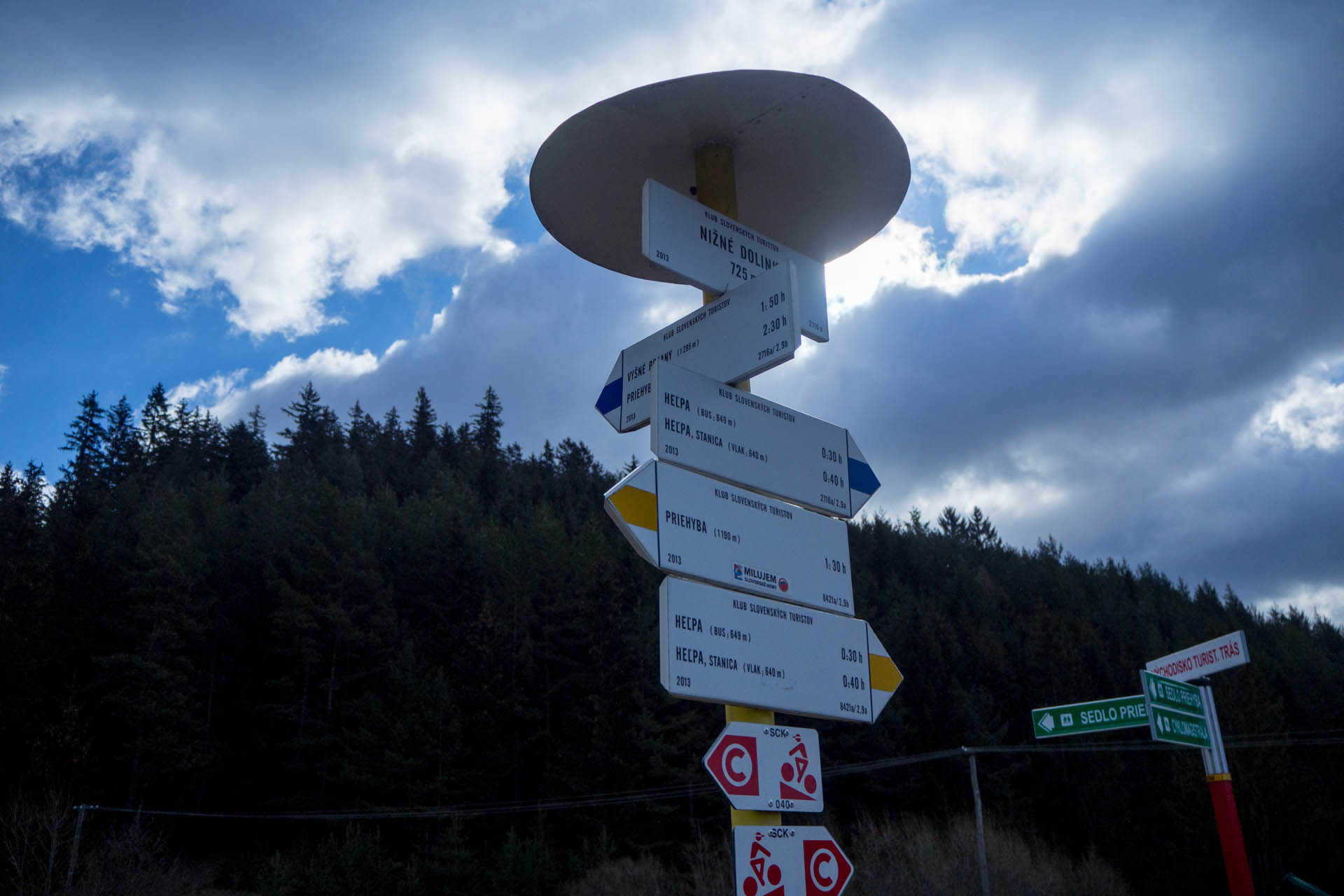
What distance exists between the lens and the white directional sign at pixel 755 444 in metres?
4.79

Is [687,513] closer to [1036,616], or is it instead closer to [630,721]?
[630,721]

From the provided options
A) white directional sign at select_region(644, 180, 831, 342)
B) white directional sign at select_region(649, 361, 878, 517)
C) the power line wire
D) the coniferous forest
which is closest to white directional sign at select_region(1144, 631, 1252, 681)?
white directional sign at select_region(649, 361, 878, 517)

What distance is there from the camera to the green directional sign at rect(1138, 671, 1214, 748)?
9078 mm

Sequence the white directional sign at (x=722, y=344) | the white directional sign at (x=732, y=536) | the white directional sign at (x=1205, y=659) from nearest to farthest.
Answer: the white directional sign at (x=732, y=536) → the white directional sign at (x=722, y=344) → the white directional sign at (x=1205, y=659)

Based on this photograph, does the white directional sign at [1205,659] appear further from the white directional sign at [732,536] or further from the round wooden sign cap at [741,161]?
the white directional sign at [732,536]

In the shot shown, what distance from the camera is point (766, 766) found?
443cm

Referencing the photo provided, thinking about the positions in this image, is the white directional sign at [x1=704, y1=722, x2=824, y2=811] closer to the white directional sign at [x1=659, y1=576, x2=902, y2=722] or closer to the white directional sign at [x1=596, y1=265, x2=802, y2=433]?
the white directional sign at [x1=659, y1=576, x2=902, y2=722]

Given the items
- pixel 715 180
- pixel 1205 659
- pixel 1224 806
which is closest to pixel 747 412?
pixel 715 180

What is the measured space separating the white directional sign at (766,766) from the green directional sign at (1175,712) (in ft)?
17.9

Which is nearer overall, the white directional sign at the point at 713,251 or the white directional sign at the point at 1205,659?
the white directional sign at the point at 713,251

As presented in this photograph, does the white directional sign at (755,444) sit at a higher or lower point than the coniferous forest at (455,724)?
lower

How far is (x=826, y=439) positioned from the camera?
541 centimetres

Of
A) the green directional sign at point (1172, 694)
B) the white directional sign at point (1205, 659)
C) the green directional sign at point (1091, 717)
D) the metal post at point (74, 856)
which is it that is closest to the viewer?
the green directional sign at point (1172, 694)

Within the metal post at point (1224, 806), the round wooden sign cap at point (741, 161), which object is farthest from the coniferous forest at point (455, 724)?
the round wooden sign cap at point (741, 161)
